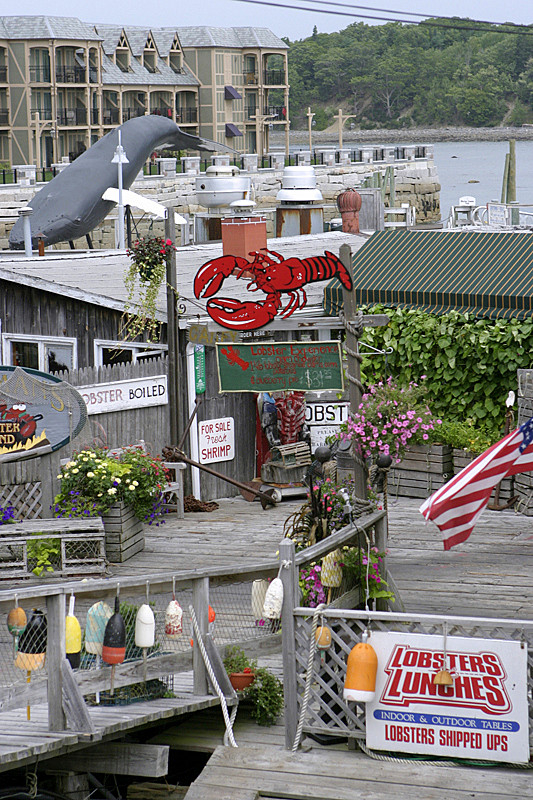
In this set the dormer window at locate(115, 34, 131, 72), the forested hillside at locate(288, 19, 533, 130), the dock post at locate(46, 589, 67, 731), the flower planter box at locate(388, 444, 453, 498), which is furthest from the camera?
the forested hillside at locate(288, 19, 533, 130)

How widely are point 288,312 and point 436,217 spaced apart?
6678cm

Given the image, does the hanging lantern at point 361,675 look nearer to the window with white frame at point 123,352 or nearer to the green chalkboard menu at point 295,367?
the green chalkboard menu at point 295,367

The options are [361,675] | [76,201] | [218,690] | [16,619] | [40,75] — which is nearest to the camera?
[16,619]

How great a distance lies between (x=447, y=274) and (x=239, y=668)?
8544mm

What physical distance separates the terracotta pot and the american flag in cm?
186

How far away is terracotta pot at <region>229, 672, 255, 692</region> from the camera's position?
28.7 ft

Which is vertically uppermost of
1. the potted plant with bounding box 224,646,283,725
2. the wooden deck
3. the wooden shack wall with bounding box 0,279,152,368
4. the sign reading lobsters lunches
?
the wooden shack wall with bounding box 0,279,152,368

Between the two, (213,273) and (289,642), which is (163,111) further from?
(289,642)

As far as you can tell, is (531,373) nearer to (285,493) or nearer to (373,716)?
(285,493)

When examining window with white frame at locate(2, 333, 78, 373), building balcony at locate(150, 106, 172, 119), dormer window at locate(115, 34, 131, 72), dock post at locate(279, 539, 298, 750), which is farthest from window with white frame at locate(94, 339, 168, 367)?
dormer window at locate(115, 34, 131, 72)

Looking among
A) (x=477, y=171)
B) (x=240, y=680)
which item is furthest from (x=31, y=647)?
(x=477, y=171)

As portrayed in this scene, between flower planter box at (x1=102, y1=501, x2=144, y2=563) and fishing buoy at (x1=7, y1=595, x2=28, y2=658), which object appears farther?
flower planter box at (x1=102, y1=501, x2=144, y2=563)

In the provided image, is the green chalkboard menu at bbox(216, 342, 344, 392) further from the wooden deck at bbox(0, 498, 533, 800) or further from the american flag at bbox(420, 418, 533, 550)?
the american flag at bbox(420, 418, 533, 550)

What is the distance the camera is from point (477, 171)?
137 metres
